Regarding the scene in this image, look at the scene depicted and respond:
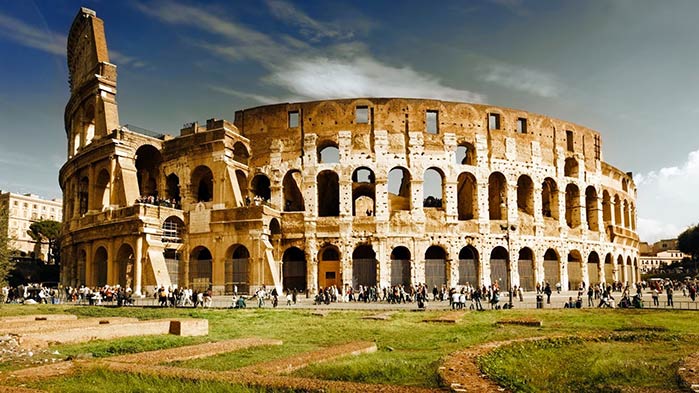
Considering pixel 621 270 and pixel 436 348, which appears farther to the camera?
pixel 621 270

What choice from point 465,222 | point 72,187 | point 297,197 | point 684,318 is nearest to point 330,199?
point 297,197

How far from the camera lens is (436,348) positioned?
12250 millimetres

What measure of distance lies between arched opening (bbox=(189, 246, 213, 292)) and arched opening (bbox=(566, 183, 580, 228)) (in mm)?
24449

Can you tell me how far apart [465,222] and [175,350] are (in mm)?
26766

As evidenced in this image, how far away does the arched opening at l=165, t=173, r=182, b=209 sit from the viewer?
37375mm

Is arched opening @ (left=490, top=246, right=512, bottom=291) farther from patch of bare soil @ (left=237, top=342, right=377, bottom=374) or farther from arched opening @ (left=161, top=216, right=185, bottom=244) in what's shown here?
patch of bare soil @ (left=237, top=342, right=377, bottom=374)

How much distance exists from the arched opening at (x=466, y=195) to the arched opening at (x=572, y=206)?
758 cm

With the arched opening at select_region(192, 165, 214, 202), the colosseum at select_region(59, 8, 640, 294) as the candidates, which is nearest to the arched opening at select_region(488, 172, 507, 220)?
the colosseum at select_region(59, 8, 640, 294)

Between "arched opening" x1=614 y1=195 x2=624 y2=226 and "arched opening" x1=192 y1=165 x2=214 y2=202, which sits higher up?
"arched opening" x1=192 y1=165 x2=214 y2=202

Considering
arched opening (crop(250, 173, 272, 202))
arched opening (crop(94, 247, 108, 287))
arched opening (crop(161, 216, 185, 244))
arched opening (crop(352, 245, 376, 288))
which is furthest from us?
arched opening (crop(250, 173, 272, 202))

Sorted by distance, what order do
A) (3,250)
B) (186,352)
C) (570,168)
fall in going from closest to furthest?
(186,352) → (3,250) → (570,168)

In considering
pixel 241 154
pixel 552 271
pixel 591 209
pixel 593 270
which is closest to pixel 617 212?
pixel 591 209

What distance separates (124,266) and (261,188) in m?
9.67

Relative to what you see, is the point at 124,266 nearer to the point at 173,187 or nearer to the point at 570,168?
the point at 173,187
